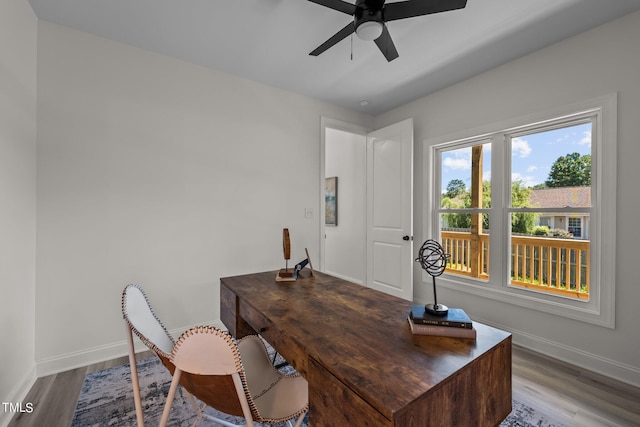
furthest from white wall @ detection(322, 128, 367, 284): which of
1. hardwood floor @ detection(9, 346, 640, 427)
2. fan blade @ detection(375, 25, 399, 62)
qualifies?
hardwood floor @ detection(9, 346, 640, 427)

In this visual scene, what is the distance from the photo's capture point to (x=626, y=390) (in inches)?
73.5

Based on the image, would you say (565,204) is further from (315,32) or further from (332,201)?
(332,201)

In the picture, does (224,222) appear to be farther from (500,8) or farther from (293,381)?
(500,8)

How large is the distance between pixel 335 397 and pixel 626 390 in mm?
2354

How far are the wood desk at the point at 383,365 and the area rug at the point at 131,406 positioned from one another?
2.62ft

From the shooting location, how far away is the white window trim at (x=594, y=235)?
2041mm

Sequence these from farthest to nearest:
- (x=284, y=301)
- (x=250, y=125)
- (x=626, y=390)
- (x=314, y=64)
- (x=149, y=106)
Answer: (x=250, y=125) → (x=314, y=64) → (x=149, y=106) → (x=626, y=390) → (x=284, y=301)

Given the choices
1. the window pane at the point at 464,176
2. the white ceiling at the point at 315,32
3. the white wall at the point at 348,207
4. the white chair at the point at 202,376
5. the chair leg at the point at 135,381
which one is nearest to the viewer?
the white chair at the point at 202,376

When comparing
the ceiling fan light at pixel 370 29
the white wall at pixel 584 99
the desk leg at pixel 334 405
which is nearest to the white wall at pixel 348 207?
the white wall at pixel 584 99

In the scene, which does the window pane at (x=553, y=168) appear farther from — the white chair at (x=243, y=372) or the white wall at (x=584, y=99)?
the white chair at (x=243, y=372)

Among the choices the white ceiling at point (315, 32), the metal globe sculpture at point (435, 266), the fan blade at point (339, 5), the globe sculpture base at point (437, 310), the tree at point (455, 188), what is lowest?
the globe sculpture base at point (437, 310)

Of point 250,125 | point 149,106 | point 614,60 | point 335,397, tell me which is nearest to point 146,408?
point 335,397

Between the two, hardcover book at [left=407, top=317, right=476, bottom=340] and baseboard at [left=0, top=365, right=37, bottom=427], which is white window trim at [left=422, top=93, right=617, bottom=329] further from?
baseboard at [left=0, top=365, right=37, bottom=427]

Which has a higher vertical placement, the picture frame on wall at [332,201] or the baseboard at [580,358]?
the picture frame on wall at [332,201]
